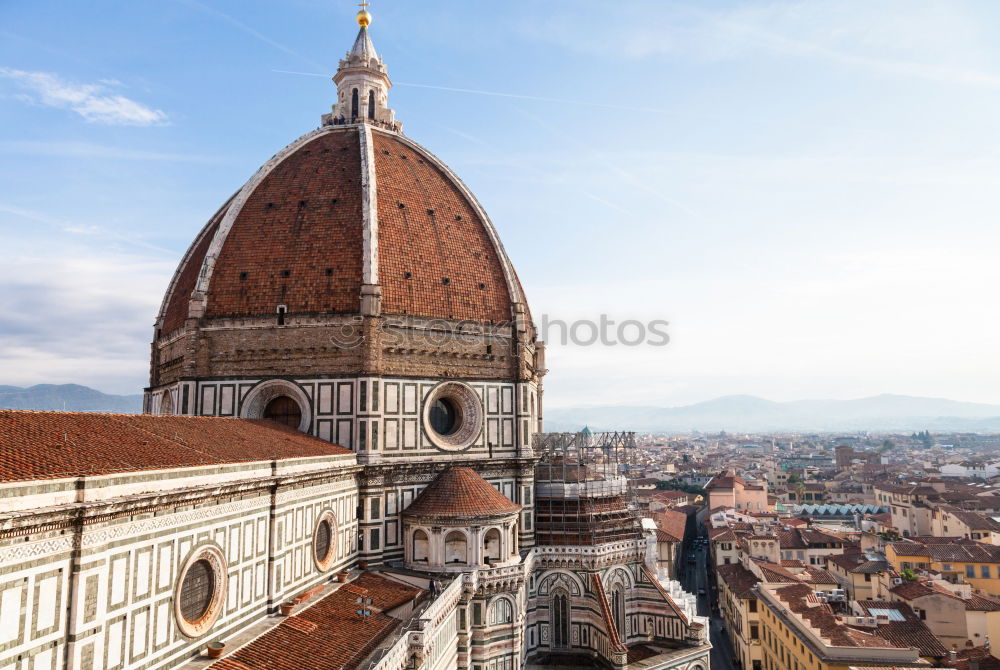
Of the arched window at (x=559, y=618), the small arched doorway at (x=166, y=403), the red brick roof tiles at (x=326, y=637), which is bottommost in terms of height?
the arched window at (x=559, y=618)

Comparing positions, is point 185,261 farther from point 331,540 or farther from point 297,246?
point 331,540

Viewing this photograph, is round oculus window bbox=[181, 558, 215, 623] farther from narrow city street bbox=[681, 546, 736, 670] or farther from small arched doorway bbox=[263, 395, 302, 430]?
narrow city street bbox=[681, 546, 736, 670]

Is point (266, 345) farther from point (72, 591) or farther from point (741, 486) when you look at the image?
point (741, 486)

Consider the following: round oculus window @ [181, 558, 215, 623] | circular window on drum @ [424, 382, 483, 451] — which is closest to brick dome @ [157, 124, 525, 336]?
circular window on drum @ [424, 382, 483, 451]

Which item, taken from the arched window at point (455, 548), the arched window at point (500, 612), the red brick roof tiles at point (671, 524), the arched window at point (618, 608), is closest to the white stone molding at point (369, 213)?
the arched window at point (455, 548)

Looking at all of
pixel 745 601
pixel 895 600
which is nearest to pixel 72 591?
pixel 745 601

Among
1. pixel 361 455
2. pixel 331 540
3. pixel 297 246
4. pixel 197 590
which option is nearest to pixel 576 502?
pixel 361 455

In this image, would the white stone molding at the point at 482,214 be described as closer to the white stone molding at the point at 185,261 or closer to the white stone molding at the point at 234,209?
the white stone molding at the point at 234,209
